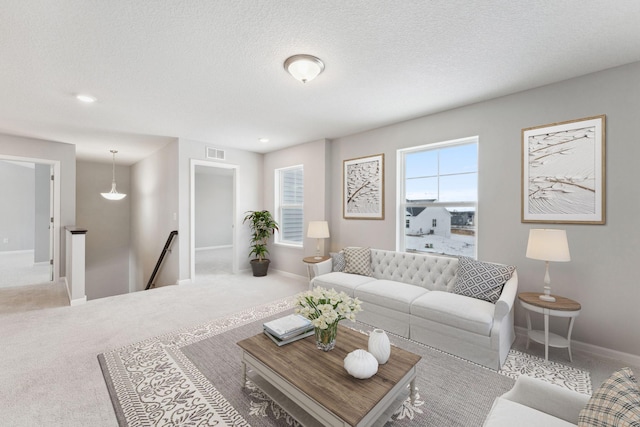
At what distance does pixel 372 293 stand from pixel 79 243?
4.23 meters

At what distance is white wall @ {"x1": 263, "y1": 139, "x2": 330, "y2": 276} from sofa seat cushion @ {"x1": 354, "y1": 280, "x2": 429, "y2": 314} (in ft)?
5.49

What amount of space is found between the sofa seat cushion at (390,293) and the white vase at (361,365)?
1433mm

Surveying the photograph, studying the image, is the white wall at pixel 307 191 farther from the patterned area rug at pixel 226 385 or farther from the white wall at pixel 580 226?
the patterned area rug at pixel 226 385

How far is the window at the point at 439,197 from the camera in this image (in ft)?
11.4

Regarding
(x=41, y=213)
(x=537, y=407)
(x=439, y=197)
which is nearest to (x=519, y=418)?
(x=537, y=407)

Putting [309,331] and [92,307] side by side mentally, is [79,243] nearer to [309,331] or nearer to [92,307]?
[92,307]

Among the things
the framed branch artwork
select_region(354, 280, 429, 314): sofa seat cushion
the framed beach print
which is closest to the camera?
the framed beach print

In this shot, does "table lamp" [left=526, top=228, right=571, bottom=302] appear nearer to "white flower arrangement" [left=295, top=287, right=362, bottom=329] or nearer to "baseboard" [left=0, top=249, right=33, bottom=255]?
"white flower arrangement" [left=295, top=287, right=362, bottom=329]

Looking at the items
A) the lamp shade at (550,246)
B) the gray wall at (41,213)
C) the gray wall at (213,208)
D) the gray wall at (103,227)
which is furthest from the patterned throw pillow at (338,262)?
the gray wall at (41,213)

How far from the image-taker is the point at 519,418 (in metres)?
1.22

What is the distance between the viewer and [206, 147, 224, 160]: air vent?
17.3 feet

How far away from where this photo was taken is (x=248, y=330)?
307 centimetres

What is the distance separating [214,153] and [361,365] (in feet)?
16.2

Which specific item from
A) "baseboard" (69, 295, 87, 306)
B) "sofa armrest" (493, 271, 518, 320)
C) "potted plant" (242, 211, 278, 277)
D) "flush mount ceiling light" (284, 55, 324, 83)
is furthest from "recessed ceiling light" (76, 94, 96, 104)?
"sofa armrest" (493, 271, 518, 320)
